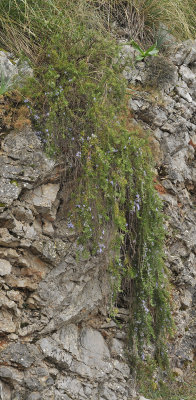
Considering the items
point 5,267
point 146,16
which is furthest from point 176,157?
point 5,267

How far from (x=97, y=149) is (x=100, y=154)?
0.05 m

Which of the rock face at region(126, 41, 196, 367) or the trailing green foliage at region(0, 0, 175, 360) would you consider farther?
the rock face at region(126, 41, 196, 367)

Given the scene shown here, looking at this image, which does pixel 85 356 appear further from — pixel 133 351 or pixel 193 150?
pixel 193 150

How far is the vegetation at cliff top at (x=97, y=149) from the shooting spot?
13.3 ft

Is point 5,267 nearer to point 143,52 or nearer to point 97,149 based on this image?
point 97,149

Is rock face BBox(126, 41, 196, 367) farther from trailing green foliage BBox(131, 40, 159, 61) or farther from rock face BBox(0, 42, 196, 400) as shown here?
rock face BBox(0, 42, 196, 400)

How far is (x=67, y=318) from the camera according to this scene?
3.94 metres

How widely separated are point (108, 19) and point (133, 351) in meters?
4.10

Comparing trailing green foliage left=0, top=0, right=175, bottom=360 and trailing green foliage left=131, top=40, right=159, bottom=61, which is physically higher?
trailing green foliage left=131, top=40, right=159, bottom=61

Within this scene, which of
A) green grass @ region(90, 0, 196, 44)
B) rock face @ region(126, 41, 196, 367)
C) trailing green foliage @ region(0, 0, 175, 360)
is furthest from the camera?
green grass @ region(90, 0, 196, 44)

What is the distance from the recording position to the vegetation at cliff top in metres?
4.06

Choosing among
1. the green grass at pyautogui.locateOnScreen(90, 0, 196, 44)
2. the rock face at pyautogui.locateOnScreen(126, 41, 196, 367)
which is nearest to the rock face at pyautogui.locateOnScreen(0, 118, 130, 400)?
the rock face at pyautogui.locateOnScreen(126, 41, 196, 367)


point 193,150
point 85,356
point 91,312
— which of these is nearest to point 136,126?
point 193,150

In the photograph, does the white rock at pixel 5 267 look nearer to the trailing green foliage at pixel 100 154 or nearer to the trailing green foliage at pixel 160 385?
the trailing green foliage at pixel 100 154
